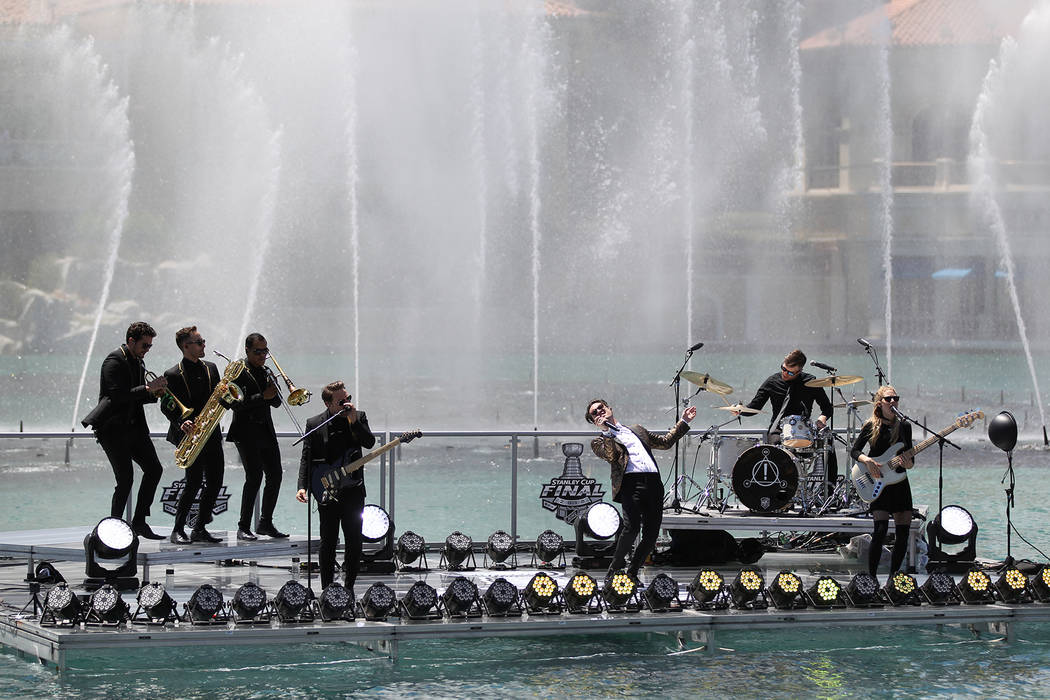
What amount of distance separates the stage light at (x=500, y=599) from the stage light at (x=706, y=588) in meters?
1.39

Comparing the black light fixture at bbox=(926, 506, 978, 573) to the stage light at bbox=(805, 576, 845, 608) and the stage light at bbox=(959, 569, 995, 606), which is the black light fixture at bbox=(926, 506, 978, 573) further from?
the stage light at bbox=(805, 576, 845, 608)

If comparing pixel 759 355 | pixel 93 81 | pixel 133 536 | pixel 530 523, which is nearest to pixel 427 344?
pixel 759 355

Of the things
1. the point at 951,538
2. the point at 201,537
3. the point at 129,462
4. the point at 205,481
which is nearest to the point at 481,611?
the point at 201,537

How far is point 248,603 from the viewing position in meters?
10.6

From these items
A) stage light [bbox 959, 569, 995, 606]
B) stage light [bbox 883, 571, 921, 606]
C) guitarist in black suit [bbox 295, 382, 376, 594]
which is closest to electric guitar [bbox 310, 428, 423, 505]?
guitarist in black suit [bbox 295, 382, 376, 594]

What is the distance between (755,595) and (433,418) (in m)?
22.8

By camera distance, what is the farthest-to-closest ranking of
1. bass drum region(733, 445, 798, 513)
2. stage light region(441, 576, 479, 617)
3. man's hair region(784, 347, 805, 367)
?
man's hair region(784, 347, 805, 367) < bass drum region(733, 445, 798, 513) < stage light region(441, 576, 479, 617)

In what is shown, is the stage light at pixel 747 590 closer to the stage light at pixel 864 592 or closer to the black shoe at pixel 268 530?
the stage light at pixel 864 592

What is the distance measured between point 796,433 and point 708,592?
2270mm

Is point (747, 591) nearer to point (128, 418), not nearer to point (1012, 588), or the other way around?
point (1012, 588)

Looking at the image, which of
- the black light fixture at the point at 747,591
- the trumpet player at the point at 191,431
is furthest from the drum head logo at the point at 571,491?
the trumpet player at the point at 191,431

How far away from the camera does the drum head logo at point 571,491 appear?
13.7 meters

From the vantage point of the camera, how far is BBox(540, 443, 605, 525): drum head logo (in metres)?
13.7

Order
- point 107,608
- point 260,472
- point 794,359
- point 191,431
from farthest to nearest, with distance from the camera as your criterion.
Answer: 1. point 794,359
2. point 260,472
3. point 191,431
4. point 107,608
